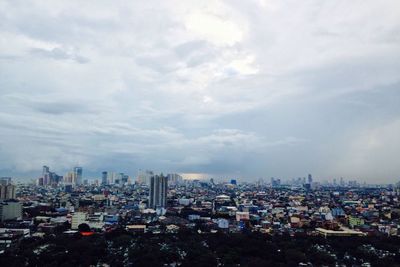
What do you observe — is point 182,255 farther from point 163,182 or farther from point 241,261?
point 163,182

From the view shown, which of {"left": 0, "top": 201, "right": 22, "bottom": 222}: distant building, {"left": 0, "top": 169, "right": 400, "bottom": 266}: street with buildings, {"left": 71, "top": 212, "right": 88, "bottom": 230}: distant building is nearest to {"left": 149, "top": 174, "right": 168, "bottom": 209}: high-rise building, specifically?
{"left": 0, "top": 169, "right": 400, "bottom": 266}: street with buildings

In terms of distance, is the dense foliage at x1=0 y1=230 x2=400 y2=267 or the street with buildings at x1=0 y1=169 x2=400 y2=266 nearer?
the dense foliage at x1=0 y1=230 x2=400 y2=267

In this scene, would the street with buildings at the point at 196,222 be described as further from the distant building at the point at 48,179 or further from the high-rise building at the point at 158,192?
the distant building at the point at 48,179

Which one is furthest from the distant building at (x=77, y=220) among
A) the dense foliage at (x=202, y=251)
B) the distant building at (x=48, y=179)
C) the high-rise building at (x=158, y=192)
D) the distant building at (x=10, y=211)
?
the distant building at (x=48, y=179)

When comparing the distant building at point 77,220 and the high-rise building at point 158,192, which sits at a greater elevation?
the high-rise building at point 158,192

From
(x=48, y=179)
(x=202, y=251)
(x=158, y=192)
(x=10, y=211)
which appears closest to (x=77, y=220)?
(x=10, y=211)

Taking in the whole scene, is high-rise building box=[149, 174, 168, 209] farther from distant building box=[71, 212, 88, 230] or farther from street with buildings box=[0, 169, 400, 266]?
distant building box=[71, 212, 88, 230]

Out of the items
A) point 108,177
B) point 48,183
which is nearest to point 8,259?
point 48,183

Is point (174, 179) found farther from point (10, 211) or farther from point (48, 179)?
point (10, 211)

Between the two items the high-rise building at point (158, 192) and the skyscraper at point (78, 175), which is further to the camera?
the skyscraper at point (78, 175)
